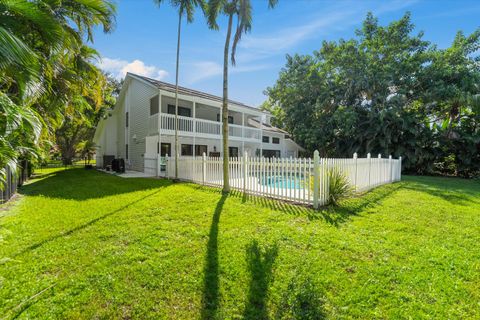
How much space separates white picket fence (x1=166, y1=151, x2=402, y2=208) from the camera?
20.8ft

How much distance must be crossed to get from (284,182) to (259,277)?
4.24 metres

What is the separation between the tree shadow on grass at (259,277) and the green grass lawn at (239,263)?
0.01m

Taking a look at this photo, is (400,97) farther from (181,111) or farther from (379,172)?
(181,111)

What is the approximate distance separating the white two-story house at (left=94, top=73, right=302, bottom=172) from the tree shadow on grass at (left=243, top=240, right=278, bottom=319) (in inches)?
448

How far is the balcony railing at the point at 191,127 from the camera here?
1427 cm

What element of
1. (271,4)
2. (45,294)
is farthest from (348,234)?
(271,4)

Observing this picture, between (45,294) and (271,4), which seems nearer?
(45,294)

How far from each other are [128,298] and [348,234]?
3.93 meters

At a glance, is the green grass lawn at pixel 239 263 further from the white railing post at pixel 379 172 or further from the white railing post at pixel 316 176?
the white railing post at pixel 379 172

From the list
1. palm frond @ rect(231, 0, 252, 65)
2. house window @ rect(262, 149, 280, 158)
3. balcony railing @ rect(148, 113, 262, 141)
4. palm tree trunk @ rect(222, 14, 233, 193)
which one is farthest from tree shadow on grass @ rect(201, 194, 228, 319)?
house window @ rect(262, 149, 280, 158)

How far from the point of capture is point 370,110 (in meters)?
19.9

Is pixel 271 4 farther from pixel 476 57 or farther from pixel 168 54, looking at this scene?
pixel 476 57

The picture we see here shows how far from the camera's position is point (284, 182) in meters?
7.02

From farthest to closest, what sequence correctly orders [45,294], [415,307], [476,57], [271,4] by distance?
[476,57] → [271,4] → [45,294] → [415,307]
